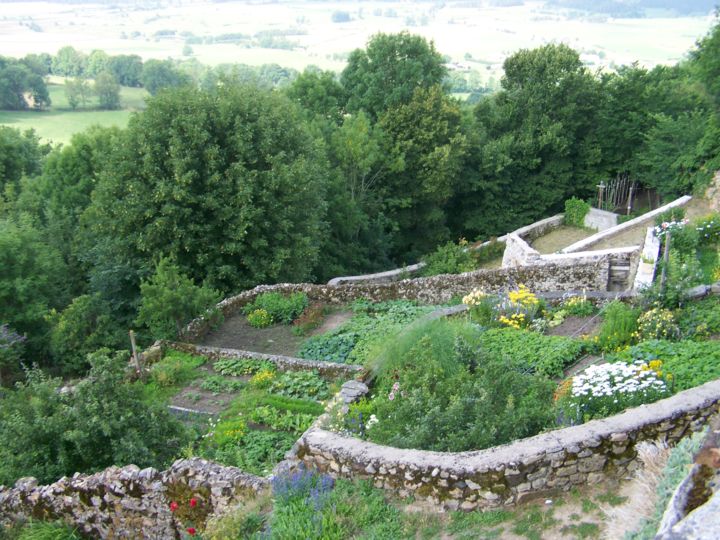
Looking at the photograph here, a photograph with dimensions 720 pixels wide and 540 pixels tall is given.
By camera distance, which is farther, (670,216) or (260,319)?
(670,216)

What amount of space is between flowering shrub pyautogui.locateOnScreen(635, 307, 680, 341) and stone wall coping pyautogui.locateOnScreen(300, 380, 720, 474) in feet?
9.39

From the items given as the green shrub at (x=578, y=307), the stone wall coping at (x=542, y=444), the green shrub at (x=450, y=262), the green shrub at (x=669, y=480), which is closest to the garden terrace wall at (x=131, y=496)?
the stone wall coping at (x=542, y=444)

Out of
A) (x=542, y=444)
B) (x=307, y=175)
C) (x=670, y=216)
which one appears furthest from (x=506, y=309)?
(x=307, y=175)

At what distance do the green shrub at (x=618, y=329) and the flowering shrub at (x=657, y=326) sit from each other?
0.10 m

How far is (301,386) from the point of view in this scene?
10.6 meters

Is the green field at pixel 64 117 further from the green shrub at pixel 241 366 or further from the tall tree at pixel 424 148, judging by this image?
the green shrub at pixel 241 366

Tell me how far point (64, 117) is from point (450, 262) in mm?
42735

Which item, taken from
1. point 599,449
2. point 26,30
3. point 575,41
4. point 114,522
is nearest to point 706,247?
point 599,449

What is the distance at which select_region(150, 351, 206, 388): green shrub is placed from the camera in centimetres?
1121

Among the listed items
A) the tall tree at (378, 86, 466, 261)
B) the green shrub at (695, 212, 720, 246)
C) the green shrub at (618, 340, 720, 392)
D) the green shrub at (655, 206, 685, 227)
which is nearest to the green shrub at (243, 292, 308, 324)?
the green shrub at (618, 340, 720, 392)

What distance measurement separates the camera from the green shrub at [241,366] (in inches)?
456

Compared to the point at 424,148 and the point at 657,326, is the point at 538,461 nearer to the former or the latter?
the point at 657,326

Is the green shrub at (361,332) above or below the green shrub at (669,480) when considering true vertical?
below

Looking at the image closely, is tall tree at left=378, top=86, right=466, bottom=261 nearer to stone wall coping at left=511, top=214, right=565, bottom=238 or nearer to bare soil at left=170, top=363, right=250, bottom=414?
stone wall coping at left=511, top=214, right=565, bottom=238
